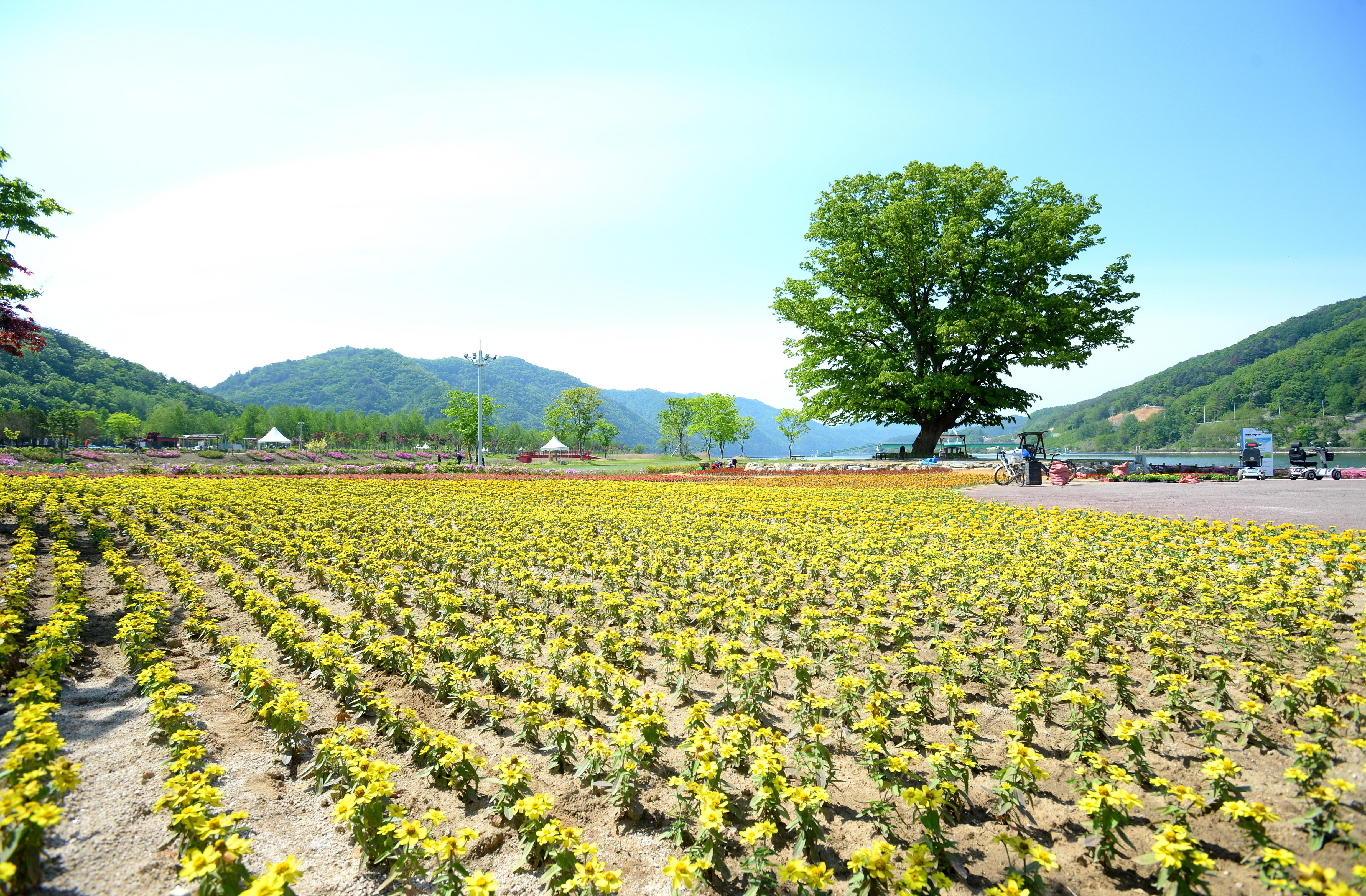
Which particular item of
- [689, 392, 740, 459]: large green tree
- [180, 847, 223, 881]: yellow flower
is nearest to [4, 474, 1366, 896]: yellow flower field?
[180, 847, 223, 881]: yellow flower

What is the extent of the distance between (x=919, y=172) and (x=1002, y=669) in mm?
30784

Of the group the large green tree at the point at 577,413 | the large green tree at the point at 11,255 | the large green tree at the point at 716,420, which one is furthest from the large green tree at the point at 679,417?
A: the large green tree at the point at 11,255

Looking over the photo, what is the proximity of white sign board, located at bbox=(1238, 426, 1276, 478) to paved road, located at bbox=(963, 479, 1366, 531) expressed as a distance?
242 cm

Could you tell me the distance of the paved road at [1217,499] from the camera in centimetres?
994

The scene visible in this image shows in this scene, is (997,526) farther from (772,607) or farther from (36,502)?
(36,502)

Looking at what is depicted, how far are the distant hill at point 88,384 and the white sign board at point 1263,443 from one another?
387 ft

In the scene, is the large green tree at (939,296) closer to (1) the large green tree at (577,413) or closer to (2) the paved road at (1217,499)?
(2) the paved road at (1217,499)

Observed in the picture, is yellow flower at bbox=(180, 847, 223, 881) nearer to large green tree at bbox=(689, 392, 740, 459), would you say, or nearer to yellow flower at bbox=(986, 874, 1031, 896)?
yellow flower at bbox=(986, 874, 1031, 896)

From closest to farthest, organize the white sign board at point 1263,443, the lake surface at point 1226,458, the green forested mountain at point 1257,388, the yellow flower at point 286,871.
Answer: the yellow flower at point 286,871, the white sign board at point 1263,443, the lake surface at point 1226,458, the green forested mountain at point 1257,388

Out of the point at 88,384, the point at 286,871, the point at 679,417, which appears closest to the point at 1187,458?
the point at 679,417

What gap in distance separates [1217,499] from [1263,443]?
55.9 feet

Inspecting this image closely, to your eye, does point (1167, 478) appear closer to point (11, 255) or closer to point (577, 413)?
point (11, 255)

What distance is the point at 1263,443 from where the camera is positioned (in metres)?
24.7

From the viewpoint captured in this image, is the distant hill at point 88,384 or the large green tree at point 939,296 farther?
the distant hill at point 88,384
